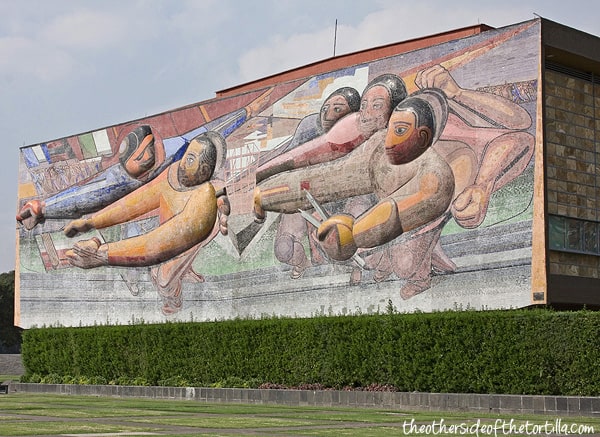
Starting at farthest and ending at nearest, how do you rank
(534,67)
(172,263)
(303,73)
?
(172,263)
(303,73)
(534,67)

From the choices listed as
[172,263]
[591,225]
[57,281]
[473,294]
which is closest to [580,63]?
[591,225]

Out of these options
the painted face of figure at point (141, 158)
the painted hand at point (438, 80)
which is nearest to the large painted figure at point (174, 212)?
the painted face of figure at point (141, 158)

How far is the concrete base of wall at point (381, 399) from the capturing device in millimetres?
20484

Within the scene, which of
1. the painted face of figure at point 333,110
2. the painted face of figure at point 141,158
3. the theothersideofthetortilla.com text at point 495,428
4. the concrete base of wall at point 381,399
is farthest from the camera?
the painted face of figure at point 141,158

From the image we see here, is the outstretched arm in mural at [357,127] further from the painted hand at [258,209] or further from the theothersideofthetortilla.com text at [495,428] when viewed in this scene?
the theothersideofthetortilla.com text at [495,428]

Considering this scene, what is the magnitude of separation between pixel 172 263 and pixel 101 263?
3.85 m

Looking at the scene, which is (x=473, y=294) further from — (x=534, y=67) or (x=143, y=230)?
(x=143, y=230)

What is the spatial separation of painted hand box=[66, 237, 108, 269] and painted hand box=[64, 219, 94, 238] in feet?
1.33

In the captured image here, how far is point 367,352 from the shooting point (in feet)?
82.5

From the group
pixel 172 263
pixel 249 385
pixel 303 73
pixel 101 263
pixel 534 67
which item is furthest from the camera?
pixel 101 263

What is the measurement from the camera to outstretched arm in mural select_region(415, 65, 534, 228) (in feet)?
80.5

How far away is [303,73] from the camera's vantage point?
3155 centimetres

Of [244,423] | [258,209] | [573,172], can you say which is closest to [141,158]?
[258,209]

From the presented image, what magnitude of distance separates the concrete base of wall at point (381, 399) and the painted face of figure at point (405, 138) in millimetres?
6259
